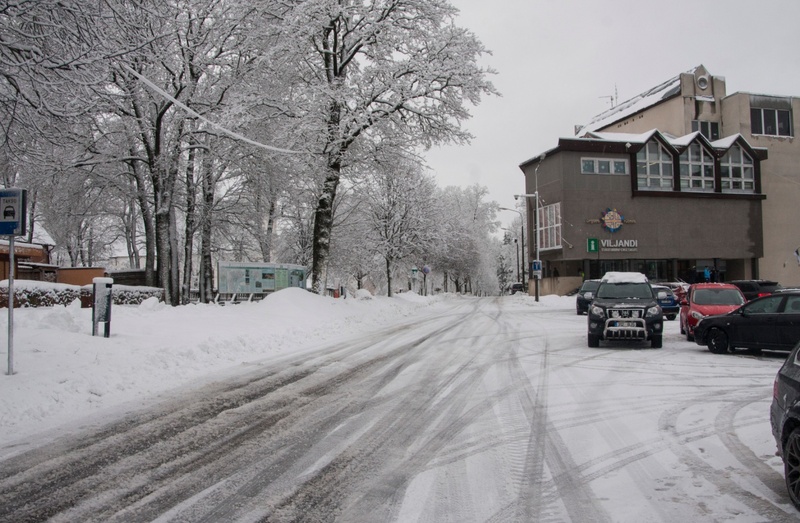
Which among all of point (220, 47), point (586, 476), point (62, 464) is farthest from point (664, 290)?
point (62, 464)

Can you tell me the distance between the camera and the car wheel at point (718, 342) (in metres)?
12.1

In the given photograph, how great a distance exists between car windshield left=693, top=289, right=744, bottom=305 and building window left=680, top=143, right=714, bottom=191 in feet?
125

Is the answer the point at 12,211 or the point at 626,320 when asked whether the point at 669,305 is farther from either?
the point at 12,211

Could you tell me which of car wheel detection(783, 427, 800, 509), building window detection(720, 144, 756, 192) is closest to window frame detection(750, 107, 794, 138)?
building window detection(720, 144, 756, 192)

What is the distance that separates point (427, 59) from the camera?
19.5 m

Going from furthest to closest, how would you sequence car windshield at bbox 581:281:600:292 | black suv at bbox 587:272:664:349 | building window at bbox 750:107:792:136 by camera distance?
building window at bbox 750:107:792:136, car windshield at bbox 581:281:600:292, black suv at bbox 587:272:664:349

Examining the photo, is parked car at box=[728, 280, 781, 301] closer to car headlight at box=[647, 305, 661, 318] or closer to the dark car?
car headlight at box=[647, 305, 661, 318]

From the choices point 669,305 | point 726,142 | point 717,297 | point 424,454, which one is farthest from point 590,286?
point 726,142

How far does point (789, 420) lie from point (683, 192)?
5023 centimetres

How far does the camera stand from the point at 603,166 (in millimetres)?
47750

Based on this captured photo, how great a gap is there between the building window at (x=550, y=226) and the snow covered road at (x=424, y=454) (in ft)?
131

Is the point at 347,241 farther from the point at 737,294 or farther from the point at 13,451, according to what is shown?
the point at 13,451

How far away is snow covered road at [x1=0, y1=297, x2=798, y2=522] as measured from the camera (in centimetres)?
382

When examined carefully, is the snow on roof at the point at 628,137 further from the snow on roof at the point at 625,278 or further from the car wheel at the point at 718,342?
the car wheel at the point at 718,342
